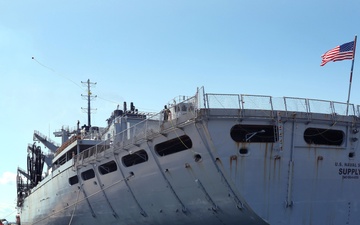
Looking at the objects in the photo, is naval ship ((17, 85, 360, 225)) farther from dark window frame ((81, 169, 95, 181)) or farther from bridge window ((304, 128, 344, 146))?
dark window frame ((81, 169, 95, 181))

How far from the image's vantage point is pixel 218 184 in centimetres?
1644

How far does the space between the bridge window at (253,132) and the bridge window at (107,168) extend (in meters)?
8.22

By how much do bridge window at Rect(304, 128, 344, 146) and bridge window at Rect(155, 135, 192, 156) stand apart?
15.7 ft

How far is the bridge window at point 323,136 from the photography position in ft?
57.3

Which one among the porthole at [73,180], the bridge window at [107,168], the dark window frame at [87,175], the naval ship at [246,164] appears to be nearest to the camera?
the naval ship at [246,164]

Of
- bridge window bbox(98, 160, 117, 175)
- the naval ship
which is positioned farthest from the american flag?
bridge window bbox(98, 160, 117, 175)

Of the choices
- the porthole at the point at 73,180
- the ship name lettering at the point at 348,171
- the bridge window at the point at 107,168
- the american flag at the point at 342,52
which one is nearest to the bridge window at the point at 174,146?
the bridge window at the point at 107,168

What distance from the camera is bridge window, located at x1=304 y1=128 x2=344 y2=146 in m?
17.5

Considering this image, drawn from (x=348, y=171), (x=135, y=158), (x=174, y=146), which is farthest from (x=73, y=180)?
(x=348, y=171)

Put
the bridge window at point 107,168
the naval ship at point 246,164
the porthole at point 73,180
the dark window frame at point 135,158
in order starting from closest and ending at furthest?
the naval ship at point 246,164
the dark window frame at point 135,158
the bridge window at point 107,168
the porthole at point 73,180

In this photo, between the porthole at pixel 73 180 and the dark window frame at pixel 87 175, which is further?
the porthole at pixel 73 180

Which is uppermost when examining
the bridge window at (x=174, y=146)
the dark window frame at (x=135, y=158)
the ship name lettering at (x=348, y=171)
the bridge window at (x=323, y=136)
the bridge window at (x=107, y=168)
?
the bridge window at (x=323, y=136)

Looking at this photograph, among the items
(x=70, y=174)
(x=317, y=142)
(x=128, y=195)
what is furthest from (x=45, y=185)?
(x=317, y=142)

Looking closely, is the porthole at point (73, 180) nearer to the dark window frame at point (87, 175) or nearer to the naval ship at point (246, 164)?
the dark window frame at point (87, 175)
